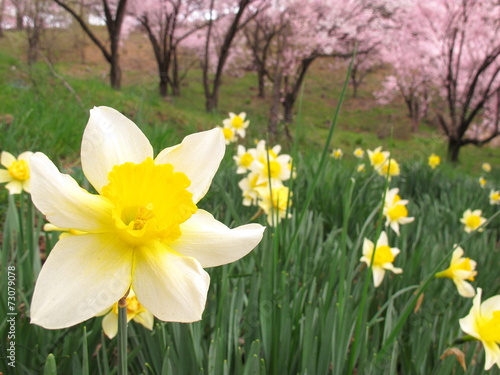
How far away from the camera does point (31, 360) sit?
2.61 ft

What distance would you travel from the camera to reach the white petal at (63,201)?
399 mm

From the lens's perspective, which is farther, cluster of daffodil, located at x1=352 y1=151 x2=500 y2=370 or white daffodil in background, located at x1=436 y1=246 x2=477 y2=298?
white daffodil in background, located at x1=436 y1=246 x2=477 y2=298

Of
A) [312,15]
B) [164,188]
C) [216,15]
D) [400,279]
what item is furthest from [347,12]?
[164,188]

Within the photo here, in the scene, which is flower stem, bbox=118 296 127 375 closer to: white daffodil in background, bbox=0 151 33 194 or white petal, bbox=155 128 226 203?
white petal, bbox=155 128 226 203

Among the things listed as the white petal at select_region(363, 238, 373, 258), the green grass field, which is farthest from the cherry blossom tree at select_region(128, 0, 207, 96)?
the white petal at select_region(363, 238, 373, 258)

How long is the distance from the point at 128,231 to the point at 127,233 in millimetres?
13

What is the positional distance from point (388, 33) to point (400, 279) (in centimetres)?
1480

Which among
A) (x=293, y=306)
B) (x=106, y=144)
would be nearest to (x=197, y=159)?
(x=106, y=144)

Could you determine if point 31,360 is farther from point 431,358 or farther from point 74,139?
point 74,139

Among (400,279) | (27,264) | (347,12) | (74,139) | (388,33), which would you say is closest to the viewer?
(27,264)

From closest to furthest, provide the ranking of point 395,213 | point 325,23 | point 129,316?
point 129,316, point 395,213, point 325,23

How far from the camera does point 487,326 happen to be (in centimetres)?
83

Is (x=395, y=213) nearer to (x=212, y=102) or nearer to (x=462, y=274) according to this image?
(x=462, y=274)

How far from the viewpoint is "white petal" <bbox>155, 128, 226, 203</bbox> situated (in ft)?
1.64
